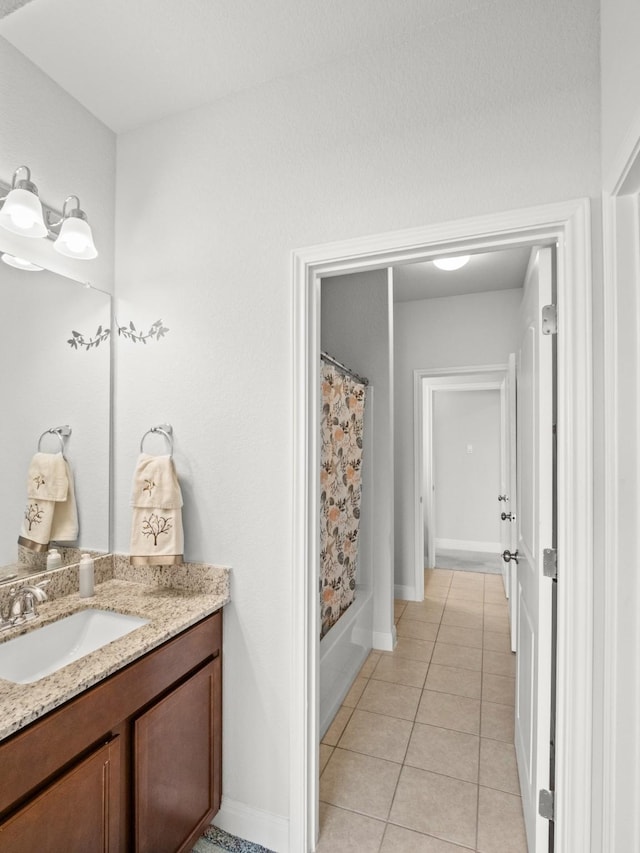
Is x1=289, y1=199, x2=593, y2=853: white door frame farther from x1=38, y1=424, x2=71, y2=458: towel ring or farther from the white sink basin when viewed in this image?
x1=38, y1=424, x2=71, y2=458: towel ring

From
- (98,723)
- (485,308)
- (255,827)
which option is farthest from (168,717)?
(485,308)

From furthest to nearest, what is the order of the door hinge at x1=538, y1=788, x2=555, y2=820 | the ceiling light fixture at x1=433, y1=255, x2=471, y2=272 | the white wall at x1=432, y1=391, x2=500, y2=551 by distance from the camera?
1. the white wall at x1=432, y1=391, x2=500, y2=551
2. the ceiling light fixture at x1=433, y1=255, x2=471, y2=272
3. the door hinge at x1=538, y1=788, x2=555, y2=820

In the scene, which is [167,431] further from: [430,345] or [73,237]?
[430,345]

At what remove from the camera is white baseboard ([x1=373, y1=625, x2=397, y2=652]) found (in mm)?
3180

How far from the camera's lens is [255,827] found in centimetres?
165

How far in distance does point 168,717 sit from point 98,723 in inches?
11.4

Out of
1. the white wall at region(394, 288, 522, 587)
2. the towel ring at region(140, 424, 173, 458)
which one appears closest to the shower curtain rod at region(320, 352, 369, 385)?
the towel ring at region(140, 424, 173, 458)

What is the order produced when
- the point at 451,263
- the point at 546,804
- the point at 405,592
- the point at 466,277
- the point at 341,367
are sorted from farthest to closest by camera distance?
the point at 405,592 → the point at 466,277 → the point at 451,263 → the point at 341,367 → the point at 546,804

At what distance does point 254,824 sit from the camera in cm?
165

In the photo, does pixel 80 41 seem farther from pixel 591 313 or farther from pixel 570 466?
pixel 570 466

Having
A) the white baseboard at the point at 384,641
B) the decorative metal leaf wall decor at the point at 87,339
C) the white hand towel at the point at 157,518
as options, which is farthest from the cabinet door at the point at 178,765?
the white baseboard at the point at 384,641

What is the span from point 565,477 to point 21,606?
5.50 ft

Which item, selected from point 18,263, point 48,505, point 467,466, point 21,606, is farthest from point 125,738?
point 467,466

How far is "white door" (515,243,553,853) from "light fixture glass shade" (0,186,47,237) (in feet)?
5.24
